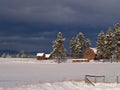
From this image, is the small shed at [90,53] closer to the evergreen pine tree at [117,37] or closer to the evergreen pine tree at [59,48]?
the evergreen pine tree at [59,48]

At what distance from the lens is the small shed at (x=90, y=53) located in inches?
5225

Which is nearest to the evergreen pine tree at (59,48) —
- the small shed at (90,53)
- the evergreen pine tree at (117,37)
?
the small shed at (90,53)

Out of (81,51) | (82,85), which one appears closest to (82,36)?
(81,51)

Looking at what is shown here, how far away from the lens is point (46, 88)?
113 feet

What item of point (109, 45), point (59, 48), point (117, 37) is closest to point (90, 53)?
point (59, 48)

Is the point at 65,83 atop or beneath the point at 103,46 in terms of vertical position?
beneath

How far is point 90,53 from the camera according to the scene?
135 meters

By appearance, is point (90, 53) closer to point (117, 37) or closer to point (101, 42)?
point (101, 42)

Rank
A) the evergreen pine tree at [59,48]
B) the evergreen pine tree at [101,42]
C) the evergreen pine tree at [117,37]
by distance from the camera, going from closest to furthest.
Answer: the evergreen pine tree at [117,37], the evergreen pine tree at [101,42], the evergreen pine tree at [59,48]

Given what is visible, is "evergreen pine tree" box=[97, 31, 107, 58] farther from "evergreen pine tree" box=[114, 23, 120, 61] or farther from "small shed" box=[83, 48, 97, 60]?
"small shed" box=[83, 48, 97, 60]

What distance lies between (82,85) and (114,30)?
81.5m

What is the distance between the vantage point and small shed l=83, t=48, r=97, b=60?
133 m

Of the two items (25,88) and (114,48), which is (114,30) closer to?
(114,48)

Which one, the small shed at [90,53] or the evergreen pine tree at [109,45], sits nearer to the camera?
the evergreen pine tree at [109,45]
